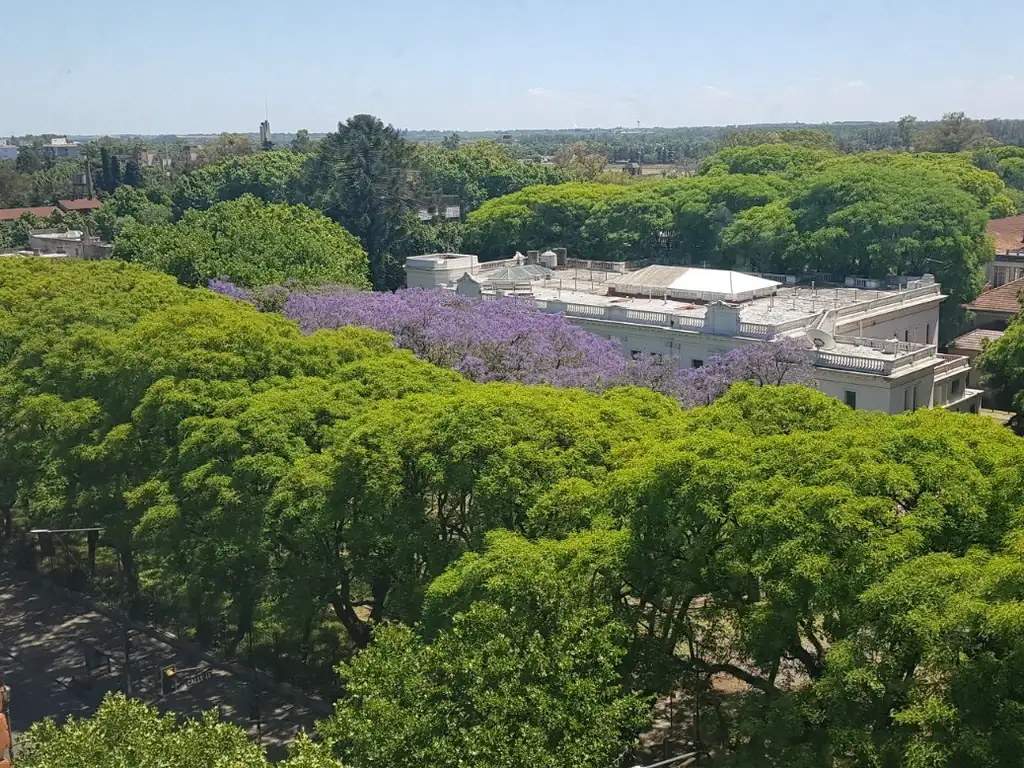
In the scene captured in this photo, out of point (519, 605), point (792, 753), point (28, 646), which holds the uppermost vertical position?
point (519, 605)

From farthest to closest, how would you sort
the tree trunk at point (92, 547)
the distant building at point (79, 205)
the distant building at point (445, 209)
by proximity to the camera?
1. the distant building at point (79, 205)
2. the distant building at point (445, 209)
3. the tree trunk at point (92, 547)

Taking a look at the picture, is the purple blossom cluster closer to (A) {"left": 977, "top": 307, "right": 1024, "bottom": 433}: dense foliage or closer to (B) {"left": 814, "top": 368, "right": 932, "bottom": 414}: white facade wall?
(B) {"left": 814, "top": 368, "right": 932, "bottom": 414}: white facade wall

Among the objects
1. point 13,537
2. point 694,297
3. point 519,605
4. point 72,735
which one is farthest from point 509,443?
point 694,297

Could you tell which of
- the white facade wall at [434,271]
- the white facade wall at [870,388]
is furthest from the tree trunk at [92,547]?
the white facade wall at [434,271]

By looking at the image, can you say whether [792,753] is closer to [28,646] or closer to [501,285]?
[28,646]

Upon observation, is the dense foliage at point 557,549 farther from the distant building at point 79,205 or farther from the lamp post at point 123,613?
the distant building at point 79,205

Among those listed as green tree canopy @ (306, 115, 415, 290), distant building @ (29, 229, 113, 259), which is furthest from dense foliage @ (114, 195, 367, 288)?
distant building @ (29, 229, 113, 259)

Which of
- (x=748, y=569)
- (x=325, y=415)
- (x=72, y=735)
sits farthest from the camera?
(x=325, y=415)
